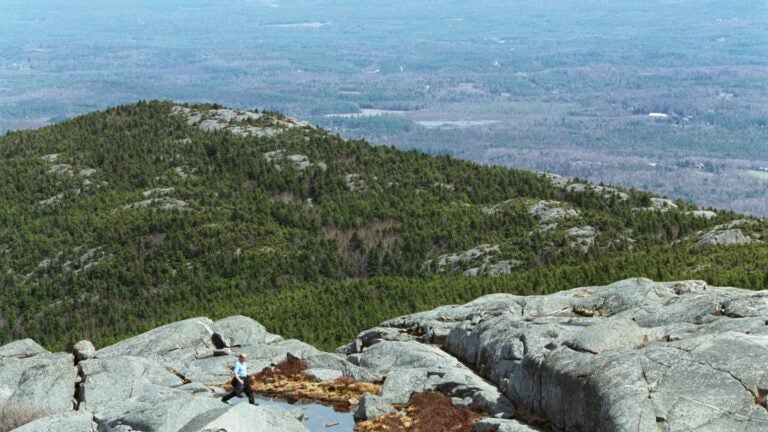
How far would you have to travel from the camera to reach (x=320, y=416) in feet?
125

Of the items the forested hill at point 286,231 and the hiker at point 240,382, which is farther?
the forested hill at point 286,231

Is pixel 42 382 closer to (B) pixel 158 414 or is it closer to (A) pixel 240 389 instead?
(A) pixel 240 389

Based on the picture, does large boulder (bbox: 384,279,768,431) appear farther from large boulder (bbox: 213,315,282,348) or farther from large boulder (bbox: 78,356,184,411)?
large boulder (bbox: 213,315,282,348)

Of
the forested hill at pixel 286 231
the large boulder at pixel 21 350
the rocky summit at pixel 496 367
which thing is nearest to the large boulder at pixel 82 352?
the rocky summit at pixel 496 367

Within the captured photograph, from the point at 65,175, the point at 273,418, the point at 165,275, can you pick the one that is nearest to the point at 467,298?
the point at 165,275

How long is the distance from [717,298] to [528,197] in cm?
7167

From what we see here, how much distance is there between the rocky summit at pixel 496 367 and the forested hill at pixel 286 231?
17.4 m

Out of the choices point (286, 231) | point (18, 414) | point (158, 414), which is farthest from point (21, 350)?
point (286, 231)

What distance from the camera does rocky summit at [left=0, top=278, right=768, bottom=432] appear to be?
30797 mm

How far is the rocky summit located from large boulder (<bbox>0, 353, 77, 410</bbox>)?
57mm

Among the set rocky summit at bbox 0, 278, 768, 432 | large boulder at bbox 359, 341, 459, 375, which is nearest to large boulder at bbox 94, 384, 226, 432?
rocky summit at bbox 0, 278, 768, 432

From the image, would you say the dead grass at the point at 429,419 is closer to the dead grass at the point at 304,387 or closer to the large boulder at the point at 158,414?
the dead grass at the point at 304,387

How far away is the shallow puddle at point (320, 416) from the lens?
3650 centimetres

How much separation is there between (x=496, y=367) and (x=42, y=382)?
1465 centimetres
